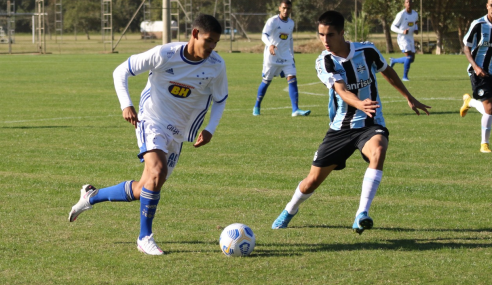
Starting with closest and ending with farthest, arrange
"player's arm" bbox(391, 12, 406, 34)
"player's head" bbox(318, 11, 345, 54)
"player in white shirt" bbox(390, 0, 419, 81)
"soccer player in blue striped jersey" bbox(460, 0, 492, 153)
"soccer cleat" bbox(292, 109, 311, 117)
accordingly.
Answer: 1. "player's head" bbox(318, 11, 345, 54)
2. "soccer player in blue striped jersey" bbox(460, 0, 492, 153)
3. "soccer cleat" bbox(292, 109, 311, 117)
4. "player in white shirt" bbox(390, 0, 419, 81)
5. "player's arm" bbox(391, 12, 406, 34)

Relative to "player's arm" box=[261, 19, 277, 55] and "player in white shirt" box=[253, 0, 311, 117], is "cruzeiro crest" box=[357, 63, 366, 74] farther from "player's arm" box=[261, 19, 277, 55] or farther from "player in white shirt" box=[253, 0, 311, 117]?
"player's arm" box=[261, 19, 277, 55]

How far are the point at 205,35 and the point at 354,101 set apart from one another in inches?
49.4

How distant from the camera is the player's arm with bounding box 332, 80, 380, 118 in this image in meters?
5.40

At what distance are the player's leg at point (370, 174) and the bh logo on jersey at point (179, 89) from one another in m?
1.47

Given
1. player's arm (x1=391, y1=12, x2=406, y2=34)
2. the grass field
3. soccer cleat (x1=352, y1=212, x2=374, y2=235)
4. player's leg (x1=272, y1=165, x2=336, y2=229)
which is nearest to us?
the grass field

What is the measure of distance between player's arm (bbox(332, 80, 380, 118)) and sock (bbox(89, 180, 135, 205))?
1839 mm

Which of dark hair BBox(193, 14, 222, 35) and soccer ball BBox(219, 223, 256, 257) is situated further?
dark hair BBox(193, 14, 222, 35)

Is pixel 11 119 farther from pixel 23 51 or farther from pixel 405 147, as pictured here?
pixel 23 51

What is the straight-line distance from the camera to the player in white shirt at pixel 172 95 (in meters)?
5.48

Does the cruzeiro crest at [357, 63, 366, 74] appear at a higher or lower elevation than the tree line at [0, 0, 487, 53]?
lower

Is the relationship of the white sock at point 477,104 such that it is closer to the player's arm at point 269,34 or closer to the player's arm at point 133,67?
the player's arm at point 269,34

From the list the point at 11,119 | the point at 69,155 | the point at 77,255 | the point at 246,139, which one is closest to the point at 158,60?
the point at 77,255

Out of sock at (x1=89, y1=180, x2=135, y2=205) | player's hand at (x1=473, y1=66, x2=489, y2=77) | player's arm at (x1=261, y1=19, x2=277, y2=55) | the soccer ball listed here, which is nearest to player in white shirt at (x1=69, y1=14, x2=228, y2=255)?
sock at (x1=89, y1=180, x2=135, y2=205)

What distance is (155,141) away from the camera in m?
5.51
